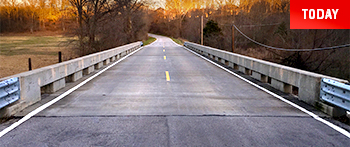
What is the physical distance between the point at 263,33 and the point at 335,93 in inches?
1726

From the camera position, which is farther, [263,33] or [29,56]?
[263,33]

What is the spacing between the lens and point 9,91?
5633 millimetres

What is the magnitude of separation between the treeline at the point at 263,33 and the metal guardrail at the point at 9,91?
19.4 m

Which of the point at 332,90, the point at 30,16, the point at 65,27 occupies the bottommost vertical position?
the point at 332,90

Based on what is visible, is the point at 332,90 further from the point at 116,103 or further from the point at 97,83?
the point at 97,83

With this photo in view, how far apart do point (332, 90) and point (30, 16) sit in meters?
118

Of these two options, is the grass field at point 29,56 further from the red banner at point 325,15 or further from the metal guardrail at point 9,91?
the red banner at point 325,15

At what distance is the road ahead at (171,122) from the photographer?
4.32 metres

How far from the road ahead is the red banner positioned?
51.6 ft

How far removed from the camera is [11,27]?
10544cm

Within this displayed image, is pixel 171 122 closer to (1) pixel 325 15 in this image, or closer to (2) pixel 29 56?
(1) pixel 325 15

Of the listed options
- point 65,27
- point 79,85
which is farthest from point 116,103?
point 65,27

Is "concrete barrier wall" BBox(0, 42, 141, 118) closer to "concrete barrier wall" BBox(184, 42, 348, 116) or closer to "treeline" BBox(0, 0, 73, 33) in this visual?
"concrete barrier wall" BBox(184, 42, 348, 116)

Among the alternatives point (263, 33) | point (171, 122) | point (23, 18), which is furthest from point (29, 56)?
point (23, 18)
